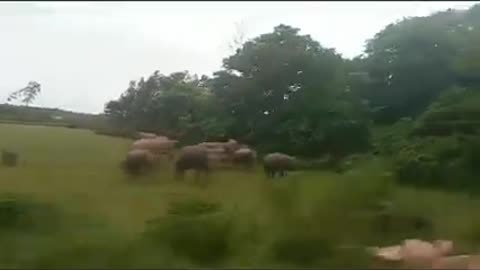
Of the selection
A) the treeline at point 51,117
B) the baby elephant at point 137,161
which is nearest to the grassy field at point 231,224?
the treeline at point 51,117

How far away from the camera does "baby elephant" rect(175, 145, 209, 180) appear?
543 inches

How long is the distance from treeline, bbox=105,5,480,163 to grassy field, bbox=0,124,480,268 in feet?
19.8

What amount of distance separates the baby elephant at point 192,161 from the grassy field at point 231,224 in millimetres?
3282

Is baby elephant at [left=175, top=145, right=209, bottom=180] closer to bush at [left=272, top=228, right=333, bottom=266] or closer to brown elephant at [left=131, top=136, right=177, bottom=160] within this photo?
brown elephant at [left=131, top=136, right=177, bottom=160]

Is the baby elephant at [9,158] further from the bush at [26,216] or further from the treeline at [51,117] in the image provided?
the bush at [26,216]

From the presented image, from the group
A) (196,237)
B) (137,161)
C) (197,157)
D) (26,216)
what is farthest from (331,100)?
(196,237)

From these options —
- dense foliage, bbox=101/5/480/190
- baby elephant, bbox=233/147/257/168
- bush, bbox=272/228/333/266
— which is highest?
dense foliage, bbox=101/5/480/190

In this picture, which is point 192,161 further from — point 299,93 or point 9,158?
point 299,93

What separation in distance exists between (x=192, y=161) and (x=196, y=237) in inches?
253

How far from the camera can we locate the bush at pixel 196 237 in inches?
292

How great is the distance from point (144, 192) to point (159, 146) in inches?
139

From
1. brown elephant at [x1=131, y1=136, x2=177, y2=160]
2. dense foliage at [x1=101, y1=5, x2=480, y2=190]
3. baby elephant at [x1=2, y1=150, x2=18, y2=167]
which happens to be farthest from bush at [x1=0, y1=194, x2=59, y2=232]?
dense foliage at [x1=101, y1=5, x2=480, y2=190]

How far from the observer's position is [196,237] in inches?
294

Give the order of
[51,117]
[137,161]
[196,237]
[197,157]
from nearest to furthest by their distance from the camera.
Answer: [196,237] < [51,117] < [137,161] < [197,157]
